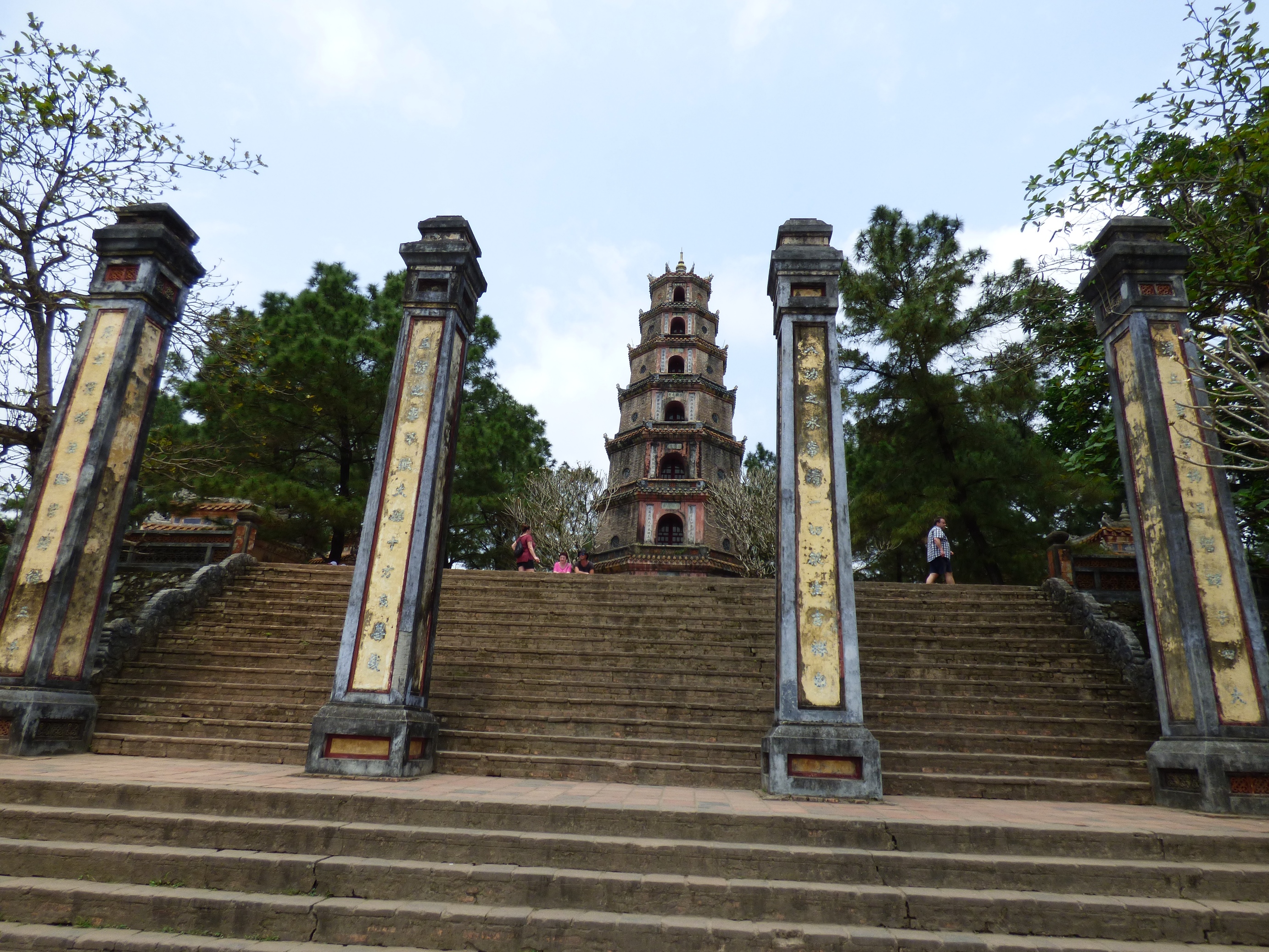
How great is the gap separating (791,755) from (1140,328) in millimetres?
4445

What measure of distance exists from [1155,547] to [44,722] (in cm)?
847

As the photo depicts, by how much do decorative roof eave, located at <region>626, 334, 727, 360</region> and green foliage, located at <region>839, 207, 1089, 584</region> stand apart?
11846 millimetres

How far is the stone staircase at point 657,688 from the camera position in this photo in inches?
213

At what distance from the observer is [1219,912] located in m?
3.10

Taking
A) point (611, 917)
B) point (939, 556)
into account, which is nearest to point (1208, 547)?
point (611, 917)

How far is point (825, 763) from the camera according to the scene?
4.82 metres

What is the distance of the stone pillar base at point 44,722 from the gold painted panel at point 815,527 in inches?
220

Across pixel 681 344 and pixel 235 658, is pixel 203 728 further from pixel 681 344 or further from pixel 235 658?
pixel 681 344

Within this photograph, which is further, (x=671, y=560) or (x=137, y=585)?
(x=671, y=560)

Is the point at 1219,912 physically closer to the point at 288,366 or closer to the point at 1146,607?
the point at 1146,607

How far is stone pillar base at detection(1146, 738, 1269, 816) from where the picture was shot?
459cm

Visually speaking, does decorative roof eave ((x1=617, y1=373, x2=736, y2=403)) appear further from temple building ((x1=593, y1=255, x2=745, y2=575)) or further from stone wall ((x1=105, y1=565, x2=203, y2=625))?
stone wall ((x1=105, y1=565, x2=203, y2=625))

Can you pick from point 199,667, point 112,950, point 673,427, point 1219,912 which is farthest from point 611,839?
point 673,427

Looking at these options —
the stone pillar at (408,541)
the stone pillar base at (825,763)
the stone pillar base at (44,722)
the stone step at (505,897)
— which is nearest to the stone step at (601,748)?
the stone pillar at (408,541)
